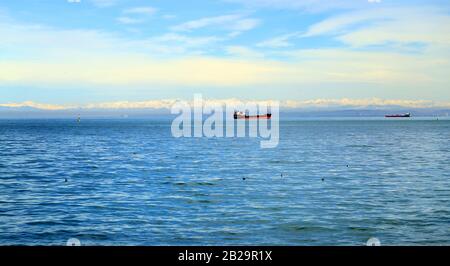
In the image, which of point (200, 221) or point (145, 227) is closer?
point (145, 227)

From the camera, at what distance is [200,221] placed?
93.4 ft

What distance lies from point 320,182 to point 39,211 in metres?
26.0

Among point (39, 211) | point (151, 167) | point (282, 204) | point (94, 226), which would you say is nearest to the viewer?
point (94, 226)
